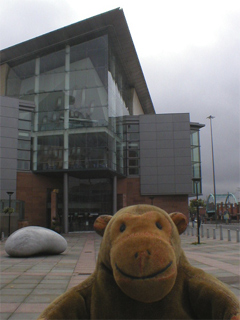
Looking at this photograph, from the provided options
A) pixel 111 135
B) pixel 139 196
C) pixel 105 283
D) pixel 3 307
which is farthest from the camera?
pixel 139 196

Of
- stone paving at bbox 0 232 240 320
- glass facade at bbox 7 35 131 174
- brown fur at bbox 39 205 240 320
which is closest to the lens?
brown fur at bbox 39 205 240 320

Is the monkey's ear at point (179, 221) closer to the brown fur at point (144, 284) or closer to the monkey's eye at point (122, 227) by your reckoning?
the brown fur at point (144, 284)

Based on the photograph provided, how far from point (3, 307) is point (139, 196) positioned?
30.4 meters

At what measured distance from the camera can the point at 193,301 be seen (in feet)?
8.29

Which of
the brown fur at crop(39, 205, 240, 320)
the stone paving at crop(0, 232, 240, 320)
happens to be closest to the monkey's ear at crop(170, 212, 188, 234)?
the brown fur at crop(39, 205, 240, 320)

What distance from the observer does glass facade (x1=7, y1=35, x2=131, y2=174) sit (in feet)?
96.3

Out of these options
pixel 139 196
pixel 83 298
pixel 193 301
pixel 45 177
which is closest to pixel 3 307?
pixel 83 298

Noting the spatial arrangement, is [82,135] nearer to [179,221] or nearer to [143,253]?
[179,221]

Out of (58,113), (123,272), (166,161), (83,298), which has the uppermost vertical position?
(58,113)

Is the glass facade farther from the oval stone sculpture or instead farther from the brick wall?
the oval stone sculpture

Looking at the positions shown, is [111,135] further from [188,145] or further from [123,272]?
[123,272]

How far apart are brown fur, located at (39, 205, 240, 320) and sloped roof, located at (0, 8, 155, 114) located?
29.3 m

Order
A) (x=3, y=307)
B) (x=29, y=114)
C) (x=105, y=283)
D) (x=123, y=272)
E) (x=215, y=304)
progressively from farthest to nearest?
1. (x=29, y=114)
2. (x=3, y=307)
3. (x=105, y=283)
4. (x=215, y=304)
5. (x=123, y=272)

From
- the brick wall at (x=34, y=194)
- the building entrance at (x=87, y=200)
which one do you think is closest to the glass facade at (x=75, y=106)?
the brick wall at (x=34, y=194)
